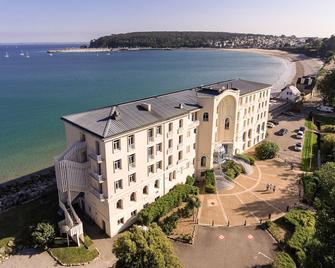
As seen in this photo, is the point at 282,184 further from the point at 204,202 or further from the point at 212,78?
the point at 212,78

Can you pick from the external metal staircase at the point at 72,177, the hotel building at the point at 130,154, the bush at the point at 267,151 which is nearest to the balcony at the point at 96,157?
the hotel building at the point at 130,154

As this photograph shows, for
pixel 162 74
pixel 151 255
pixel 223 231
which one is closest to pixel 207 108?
pixel 223 231

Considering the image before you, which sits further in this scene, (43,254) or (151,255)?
(43,254)

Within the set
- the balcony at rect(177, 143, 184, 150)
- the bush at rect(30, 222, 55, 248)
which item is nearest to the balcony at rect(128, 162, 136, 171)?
the balcony at rect(177, 143, 184, 150)

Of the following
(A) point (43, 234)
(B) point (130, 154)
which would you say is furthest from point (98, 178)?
(A) point (43, 234)

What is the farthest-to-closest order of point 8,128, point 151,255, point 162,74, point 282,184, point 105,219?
1. point 162,74
2. point 8,128
3. point 282,184
4. point 105,219
5. point 151,255
